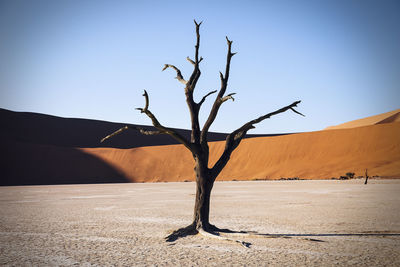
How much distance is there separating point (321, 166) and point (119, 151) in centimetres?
3428

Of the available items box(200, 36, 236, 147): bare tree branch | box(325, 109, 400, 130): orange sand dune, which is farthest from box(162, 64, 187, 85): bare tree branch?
box(325, 109, 400, 130): orange sand dune

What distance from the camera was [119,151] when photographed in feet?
196

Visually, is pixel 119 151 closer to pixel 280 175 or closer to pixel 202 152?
pixel 280 175

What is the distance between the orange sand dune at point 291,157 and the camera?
40.9 metres

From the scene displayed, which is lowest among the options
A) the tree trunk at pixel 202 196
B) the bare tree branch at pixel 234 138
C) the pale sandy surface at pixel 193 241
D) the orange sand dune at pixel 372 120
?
the pale sandy surface at pixel 193 241

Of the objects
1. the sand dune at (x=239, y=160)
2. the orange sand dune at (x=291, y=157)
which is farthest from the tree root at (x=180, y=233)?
the sand dune at (x=239, y=160)

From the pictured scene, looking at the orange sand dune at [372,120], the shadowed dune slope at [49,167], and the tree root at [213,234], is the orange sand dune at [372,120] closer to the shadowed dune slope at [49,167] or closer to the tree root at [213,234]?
the shadowed dune slope at [49,167]

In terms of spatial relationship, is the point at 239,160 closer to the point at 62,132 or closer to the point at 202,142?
the point at 202,142

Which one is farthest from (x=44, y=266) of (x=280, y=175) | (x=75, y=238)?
(x=280, y=175)

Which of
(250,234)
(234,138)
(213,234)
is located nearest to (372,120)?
(234,138)

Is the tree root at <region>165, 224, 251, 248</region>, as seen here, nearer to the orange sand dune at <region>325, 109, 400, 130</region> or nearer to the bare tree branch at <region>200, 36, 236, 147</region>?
the bare tree branch at <region>200, 36, 236, 147</region>

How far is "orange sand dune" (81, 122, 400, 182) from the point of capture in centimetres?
4088

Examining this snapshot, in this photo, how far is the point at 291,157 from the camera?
49.3m

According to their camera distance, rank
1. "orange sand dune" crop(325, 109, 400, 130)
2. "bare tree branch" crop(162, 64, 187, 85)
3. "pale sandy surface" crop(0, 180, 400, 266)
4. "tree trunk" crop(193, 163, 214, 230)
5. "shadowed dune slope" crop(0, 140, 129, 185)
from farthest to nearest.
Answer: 1. "orange sand dune" crop(325, 109, 400, 130)
2. "shadowed dune slope" crop(0, 140, 129, 185)
3. "bare tree branch" crop(162, 64, 187, 85)
4. "tree trunk" crop(193, 163, 214, 230)
5. "pale sandy surface" crop(0, 180, 400, 266)
